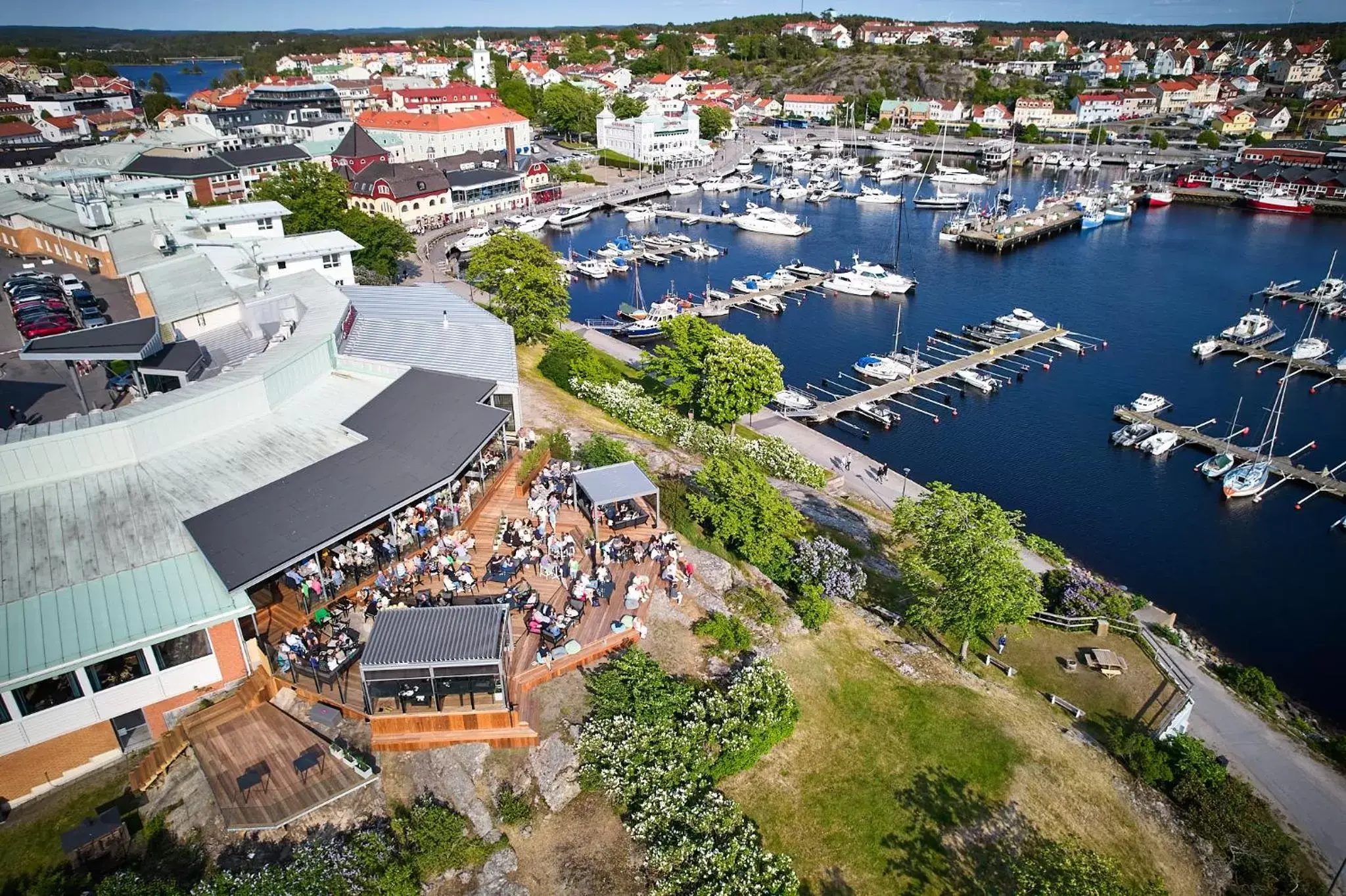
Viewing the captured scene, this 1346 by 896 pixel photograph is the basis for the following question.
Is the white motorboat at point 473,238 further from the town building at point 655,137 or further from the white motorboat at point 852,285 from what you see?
the town building at point 655,137

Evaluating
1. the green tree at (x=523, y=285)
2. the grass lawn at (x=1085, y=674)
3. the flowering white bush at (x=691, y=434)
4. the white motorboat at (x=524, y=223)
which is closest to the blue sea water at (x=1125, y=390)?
the white motorboat at (x=524, y=223)

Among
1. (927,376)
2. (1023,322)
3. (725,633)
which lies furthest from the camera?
(1023,322)

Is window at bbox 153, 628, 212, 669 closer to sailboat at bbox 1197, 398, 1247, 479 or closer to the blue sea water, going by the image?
the blue sea water

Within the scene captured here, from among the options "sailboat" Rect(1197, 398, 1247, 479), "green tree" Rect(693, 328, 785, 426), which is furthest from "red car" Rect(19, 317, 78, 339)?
"sailboat" Rect(1197, 398, 1247, 479)

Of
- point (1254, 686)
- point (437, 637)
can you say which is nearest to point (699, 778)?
point (437, 637)

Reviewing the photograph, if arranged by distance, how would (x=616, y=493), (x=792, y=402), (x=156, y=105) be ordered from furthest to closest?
(x=156, y=105) → (x=792, y=402) → (x=616, y=493)

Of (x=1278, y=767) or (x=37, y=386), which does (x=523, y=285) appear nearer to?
(x=37, y=386)

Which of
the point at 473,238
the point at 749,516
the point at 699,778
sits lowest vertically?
the point at 699,778
